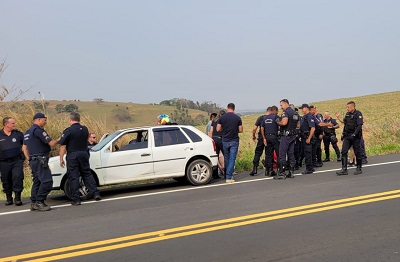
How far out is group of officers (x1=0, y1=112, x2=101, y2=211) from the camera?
303 inches

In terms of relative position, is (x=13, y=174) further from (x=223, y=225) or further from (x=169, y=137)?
(x=223, y=225)

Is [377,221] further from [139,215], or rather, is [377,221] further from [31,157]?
[31,157]

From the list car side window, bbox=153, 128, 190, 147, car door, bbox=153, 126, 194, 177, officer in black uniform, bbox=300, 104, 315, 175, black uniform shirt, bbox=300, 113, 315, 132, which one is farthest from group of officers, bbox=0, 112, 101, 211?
black uniform shirt, bbox=300, 113, 315, 132

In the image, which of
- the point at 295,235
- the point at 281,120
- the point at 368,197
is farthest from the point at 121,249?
the point at 281,120

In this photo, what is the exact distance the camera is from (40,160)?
25.2ft

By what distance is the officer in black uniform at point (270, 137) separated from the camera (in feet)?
34.1

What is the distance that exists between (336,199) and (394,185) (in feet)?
5.56

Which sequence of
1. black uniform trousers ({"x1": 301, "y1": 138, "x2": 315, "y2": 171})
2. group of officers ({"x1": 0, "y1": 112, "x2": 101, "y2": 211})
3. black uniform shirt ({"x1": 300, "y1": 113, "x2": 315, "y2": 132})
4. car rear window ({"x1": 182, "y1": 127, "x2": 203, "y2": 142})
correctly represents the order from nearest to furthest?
group of officers ({"x1": 0, "y1": 112, "x2": 101, "y2": 211}) → car rear window ({"x1": 182, "y1": 127, "x2": 203, "y2": 142}) → black uniform trousers ({"x1": 301, "y1": 138, "x2": 315, "y2": 171}) → black uniform shirt ({"x1": 300, "y1": 113, "x2": 315, "y2": 132})

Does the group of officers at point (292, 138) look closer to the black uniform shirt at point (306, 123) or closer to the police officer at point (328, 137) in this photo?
the black uniform shirt at point (306, 123)

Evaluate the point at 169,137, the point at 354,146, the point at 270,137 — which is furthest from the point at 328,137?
the point at 169,137

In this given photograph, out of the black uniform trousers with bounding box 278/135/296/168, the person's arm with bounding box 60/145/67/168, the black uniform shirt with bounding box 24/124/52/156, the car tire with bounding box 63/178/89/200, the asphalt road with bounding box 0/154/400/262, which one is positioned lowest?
the asphalt road with bounding box 0/154/400/262

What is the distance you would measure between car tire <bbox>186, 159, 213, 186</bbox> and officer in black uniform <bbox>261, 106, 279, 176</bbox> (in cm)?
172

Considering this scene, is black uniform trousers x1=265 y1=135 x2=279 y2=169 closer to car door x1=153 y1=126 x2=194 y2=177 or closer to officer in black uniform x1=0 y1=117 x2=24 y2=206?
car door x1=153 y1=126 x2=194 y2=177

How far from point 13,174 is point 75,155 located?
4.51 ft
